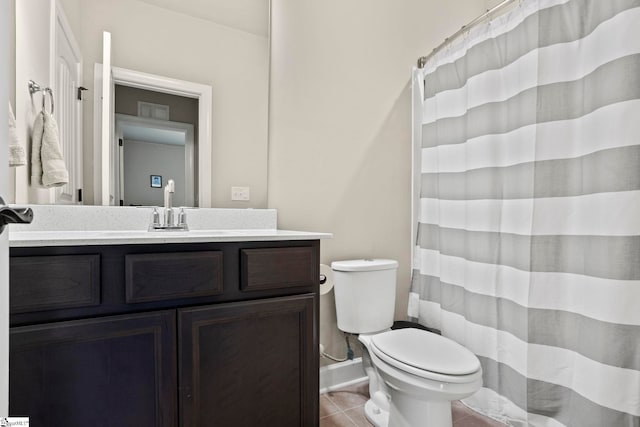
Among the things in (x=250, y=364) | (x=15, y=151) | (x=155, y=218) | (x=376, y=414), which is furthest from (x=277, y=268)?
(x=376, y=414)

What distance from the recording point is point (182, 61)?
4.86ft

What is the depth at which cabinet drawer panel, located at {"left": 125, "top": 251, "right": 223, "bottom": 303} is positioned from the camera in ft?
3.05

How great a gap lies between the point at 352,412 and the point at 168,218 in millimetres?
1292

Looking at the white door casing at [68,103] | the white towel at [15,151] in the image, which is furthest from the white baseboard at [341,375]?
the white towel at [15,151]

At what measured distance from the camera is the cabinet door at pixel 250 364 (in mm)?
999

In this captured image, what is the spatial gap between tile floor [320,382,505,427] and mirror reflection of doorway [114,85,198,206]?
4.01 feet

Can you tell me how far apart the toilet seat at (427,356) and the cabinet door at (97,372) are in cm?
79

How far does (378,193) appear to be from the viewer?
6.60 feet

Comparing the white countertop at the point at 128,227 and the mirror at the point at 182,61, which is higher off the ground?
the mirror at the point at 182,61

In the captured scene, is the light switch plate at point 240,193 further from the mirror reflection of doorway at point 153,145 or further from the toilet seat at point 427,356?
the toilet seat at point 427,356

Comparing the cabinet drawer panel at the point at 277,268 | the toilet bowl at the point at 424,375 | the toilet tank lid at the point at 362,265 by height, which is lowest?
the toilet bowl at the point at 424,375

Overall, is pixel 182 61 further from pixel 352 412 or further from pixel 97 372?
pixel 352 412

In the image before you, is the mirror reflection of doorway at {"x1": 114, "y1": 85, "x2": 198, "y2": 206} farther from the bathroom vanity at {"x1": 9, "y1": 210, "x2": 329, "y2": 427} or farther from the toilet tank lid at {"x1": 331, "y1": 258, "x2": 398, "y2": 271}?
the toilet tank lid at {"x1": 331, "y1": 258, "x2": 398, "y2": 271}

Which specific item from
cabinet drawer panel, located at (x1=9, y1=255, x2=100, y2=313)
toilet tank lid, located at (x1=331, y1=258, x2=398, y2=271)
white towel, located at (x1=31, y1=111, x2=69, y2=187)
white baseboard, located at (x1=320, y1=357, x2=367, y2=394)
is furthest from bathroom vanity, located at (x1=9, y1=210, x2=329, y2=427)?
white baseboard, located at (x1=320, y1=357, x2=367, y2=394)
